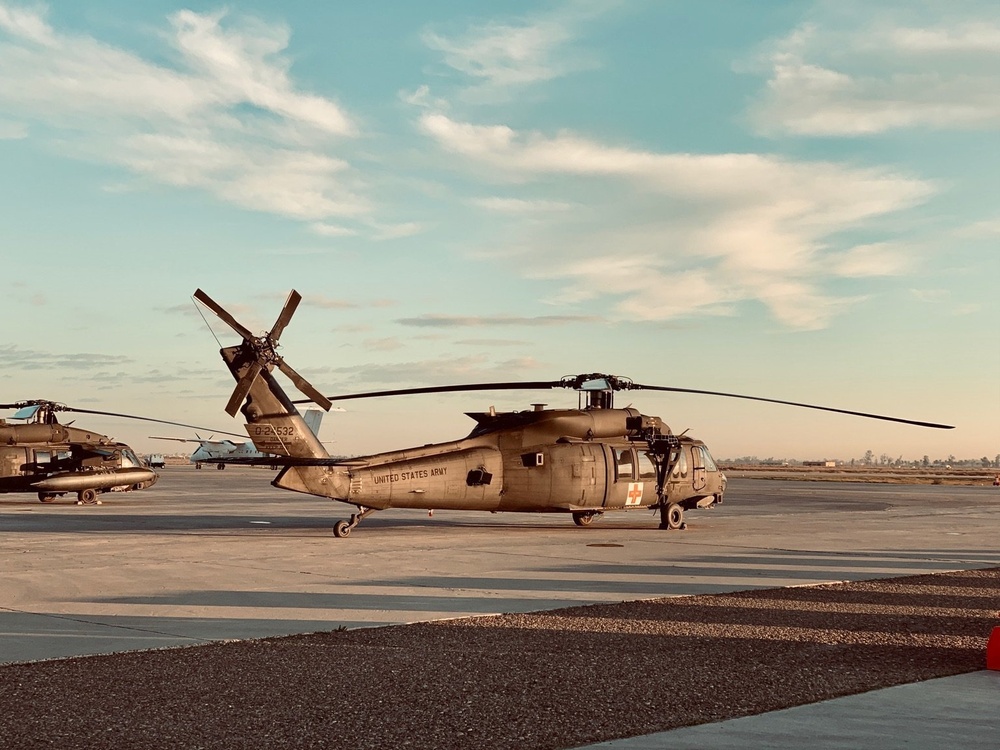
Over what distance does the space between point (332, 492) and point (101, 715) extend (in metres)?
14.2

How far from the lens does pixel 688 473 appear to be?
86.3 feet

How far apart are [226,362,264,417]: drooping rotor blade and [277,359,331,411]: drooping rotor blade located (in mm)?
520

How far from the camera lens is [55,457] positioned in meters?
35.5

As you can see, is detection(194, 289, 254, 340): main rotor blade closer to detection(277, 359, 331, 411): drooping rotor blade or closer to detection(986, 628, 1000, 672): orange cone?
detection(277, 359, 331, 411): drooping rotor blade

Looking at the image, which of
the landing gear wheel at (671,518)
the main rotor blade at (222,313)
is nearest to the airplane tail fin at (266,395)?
the main rotor blade at (222,313)

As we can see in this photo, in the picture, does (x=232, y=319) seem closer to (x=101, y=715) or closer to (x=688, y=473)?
(x=688, y=473)

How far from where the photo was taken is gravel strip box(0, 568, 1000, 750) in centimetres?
689

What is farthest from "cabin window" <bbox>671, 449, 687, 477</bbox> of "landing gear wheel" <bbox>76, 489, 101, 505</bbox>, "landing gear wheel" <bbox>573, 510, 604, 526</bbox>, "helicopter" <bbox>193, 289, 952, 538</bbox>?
"landing gear wheel" <bbox>76, 489, 101, 505</bbox>

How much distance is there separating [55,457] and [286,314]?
18407 mm

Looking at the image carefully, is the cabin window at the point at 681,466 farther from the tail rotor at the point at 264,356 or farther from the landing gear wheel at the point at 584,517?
the tail rotor at the point at 264,356

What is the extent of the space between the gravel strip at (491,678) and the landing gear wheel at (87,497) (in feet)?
98.0

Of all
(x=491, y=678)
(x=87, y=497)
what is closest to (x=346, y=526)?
(x=491, y=678)

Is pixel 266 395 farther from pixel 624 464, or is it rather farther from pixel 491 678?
pixel 491 678

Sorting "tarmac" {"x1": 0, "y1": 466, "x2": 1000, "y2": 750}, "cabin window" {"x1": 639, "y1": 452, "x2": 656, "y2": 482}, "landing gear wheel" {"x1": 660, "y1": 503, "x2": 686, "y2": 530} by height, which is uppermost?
"cabin window" {"x1": 639, "y1": 452, "x2": 656, "y2": 482}
